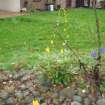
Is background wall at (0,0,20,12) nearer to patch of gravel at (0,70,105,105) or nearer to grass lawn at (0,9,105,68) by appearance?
grass lawn at (0,9,105,68)

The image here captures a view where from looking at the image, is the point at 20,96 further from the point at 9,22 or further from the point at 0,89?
the point at 9,22

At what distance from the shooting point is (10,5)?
25.3 m

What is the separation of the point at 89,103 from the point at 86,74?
47 centimetres

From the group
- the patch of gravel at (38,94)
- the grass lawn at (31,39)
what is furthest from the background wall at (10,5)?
the patch of gravel at (38,94)

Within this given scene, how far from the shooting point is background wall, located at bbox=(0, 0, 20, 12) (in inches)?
978

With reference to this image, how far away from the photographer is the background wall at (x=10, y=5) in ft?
81.5

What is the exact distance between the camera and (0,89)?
7.24m

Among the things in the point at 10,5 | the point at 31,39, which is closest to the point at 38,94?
the point at 31,39

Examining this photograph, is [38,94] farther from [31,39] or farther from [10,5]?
[10,5]

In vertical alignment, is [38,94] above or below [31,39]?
above

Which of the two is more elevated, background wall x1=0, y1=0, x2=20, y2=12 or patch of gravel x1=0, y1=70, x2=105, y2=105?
patch of gravel x1=0, y1=70, x2=105, y2=105

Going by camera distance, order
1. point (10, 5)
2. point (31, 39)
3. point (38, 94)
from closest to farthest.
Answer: point (38, 94) < point (31, 39) < point (10, 5)

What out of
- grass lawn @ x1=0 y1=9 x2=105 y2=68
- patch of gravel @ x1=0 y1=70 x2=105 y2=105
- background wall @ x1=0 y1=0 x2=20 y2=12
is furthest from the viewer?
background wall @ x1=0 y1=0 x2=20 y2=12

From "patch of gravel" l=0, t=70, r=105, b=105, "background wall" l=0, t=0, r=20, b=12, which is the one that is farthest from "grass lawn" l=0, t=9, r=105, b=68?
"background wall" l=0, t=0, r=20, b=12
